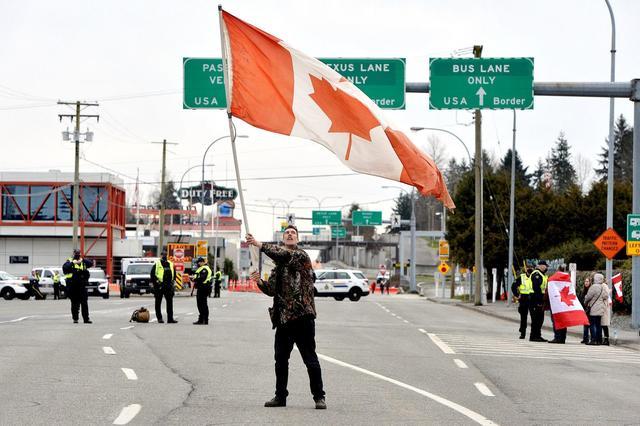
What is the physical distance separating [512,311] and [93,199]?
51234 millimetres

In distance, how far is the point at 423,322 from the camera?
113 feet

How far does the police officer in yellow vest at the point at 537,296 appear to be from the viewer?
26547 millimetres

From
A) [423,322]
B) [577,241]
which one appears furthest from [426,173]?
[577,241]

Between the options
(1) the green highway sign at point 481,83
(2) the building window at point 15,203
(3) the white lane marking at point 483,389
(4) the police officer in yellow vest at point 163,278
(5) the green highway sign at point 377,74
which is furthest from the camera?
(2) the building window at point 15,203

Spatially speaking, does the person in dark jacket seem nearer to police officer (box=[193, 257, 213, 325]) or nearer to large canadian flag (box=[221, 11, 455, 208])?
large canadian flag (box=[221, 11, 455, 208])

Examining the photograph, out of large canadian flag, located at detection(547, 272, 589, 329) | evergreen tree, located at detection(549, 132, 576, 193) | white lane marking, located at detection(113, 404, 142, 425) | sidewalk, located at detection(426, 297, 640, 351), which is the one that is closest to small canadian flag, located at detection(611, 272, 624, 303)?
sidewalk, located at detection(426, 297, 640, 351)

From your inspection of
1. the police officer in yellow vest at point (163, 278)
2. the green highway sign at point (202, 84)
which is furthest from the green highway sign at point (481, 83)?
the police officer in yellow vest at point (163, 278)

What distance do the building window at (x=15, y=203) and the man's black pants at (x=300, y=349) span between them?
8166cm

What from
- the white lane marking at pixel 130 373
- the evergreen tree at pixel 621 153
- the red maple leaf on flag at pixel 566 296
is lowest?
the white lane marking at pixel 130 373

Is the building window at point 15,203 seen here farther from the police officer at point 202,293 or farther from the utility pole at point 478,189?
Result: the police officer at point 202,293

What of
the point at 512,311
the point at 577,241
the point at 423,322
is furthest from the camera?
the point at 577,241

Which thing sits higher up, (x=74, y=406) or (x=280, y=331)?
(x=280, y=331)

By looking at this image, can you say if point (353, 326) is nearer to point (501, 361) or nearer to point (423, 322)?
point (423, 322)

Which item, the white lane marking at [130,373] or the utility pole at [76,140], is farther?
the utility pole at [76,140]
